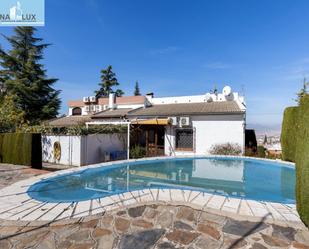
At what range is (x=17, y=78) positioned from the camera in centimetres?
3800

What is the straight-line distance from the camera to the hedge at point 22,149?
14727 mm

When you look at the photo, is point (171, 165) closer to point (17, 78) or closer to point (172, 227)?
point (172, 227)

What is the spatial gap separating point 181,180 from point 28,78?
129ft

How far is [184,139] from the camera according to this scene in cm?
2477

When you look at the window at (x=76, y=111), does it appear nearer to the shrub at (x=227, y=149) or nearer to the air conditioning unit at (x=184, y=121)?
the air conditioning unit at (x=184, y=121)

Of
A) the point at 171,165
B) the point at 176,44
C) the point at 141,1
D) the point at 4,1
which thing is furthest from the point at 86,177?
the point at 176,44

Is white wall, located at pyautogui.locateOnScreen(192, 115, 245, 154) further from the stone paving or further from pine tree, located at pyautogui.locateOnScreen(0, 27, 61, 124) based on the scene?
pine tree, located at pyautogui.locateOnScreen(0, 27, 61, 124)

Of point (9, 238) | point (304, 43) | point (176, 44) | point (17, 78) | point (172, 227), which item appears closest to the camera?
point (9, 238)

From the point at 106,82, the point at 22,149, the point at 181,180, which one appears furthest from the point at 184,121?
the point at 106,82

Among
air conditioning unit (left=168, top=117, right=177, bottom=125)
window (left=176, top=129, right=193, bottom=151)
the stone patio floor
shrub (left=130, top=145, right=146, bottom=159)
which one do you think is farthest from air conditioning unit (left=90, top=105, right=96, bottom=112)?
the stone patio floor

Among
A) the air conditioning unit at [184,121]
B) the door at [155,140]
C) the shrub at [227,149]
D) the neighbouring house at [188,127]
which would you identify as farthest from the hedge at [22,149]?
the shrub at [227,149]

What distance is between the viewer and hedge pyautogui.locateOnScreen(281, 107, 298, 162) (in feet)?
57.1

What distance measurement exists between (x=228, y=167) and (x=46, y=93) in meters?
38.5

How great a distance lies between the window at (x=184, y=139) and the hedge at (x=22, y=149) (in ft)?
51.2
